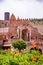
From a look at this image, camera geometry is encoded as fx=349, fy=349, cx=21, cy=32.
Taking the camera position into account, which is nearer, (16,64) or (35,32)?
(16,64)

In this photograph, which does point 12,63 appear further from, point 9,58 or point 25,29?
point 25,29

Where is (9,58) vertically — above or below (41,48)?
above

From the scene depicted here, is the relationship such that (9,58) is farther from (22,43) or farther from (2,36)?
(2,36)

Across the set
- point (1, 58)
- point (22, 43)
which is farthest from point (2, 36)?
point (1, 58)

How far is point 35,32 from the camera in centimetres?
4494

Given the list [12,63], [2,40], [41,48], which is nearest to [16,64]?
[12,63]

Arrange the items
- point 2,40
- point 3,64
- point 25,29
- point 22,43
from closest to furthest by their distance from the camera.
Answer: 1. point 3,64
2. point 22,43
3. point 2,40
4. point 25,29

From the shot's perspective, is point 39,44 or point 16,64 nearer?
point 16,64

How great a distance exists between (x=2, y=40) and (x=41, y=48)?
5118mm

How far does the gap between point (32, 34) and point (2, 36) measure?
377 cm

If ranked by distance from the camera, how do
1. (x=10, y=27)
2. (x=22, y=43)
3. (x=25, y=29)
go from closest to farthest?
(x=22, y=43)
(x=25, y=29)
(x=10, y=27)

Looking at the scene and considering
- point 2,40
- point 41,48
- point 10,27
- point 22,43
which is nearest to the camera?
point 22,43

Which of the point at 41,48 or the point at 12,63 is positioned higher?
the point at 12,63

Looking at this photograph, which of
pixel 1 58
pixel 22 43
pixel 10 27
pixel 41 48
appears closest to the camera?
pixel 1 58
